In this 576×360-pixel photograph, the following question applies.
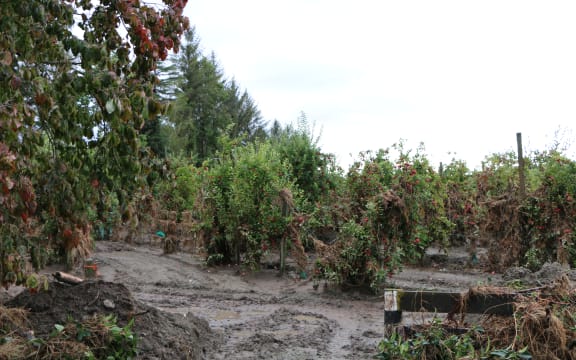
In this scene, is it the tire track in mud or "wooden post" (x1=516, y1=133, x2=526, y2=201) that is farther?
"wooden post" (x1=516, y1=133, x2=526, y2=201)

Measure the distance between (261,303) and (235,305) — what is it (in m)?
0.44

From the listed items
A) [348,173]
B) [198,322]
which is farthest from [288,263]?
[198,322]

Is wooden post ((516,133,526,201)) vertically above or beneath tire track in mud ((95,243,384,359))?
above

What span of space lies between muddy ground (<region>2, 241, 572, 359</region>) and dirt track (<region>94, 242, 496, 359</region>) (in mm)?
14

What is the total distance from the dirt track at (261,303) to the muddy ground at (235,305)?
0.05 ft

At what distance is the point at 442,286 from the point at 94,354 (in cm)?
760

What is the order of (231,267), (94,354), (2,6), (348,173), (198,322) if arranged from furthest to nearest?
1. (231,267)
2. (348,173)
3. (198,322)
4. (94,354)
5. (2,6)

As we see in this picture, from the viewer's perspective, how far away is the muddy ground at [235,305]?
A: 5.53 m

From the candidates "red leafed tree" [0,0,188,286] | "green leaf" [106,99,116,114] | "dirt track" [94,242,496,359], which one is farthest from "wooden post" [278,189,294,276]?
"green leaf" [106,99,116,114]

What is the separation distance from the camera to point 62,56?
170 inches

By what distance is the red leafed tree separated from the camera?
152 inches

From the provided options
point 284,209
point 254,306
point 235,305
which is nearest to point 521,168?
point 284,209

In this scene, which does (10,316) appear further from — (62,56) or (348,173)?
(348,173)

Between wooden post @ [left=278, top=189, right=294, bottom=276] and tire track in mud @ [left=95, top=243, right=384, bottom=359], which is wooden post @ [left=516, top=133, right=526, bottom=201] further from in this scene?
wooden post @ [left=278, top=189, right=294, bottom=276]
